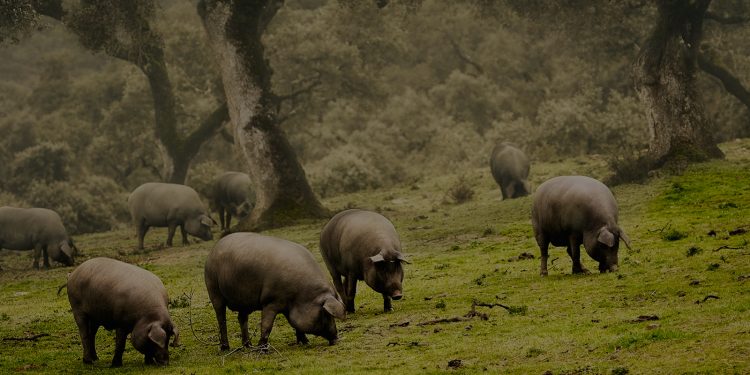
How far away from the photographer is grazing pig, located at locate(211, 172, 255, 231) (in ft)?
131

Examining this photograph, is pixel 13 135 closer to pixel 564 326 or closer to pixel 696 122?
pixel 696 122

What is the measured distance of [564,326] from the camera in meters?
14.1

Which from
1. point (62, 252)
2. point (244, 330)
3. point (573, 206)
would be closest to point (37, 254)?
point (62, 252)

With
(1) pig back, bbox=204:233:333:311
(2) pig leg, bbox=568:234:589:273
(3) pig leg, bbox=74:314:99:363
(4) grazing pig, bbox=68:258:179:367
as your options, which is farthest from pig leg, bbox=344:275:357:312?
(3) pig leg, bbox=74:314:99:363

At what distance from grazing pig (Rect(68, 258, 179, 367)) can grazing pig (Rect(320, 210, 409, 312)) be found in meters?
3.67

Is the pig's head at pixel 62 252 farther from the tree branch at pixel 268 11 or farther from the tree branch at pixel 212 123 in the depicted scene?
the tree branch at pixel 212 123

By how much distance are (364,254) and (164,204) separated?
1982cm

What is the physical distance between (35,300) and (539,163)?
1167 inches

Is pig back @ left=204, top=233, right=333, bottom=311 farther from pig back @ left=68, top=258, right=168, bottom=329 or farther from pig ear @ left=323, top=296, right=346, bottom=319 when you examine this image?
pig back @ left=68, top=258, right=168, bottom=329

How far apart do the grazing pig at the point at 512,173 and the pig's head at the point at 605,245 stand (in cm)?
1918

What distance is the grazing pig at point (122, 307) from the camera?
14305mm

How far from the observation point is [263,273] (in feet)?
47.6

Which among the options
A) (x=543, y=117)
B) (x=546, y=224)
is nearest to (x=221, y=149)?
(x=543, y=117)

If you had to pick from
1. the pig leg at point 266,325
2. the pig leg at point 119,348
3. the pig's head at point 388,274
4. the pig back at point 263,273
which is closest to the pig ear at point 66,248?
the pig's head at point 388,274
